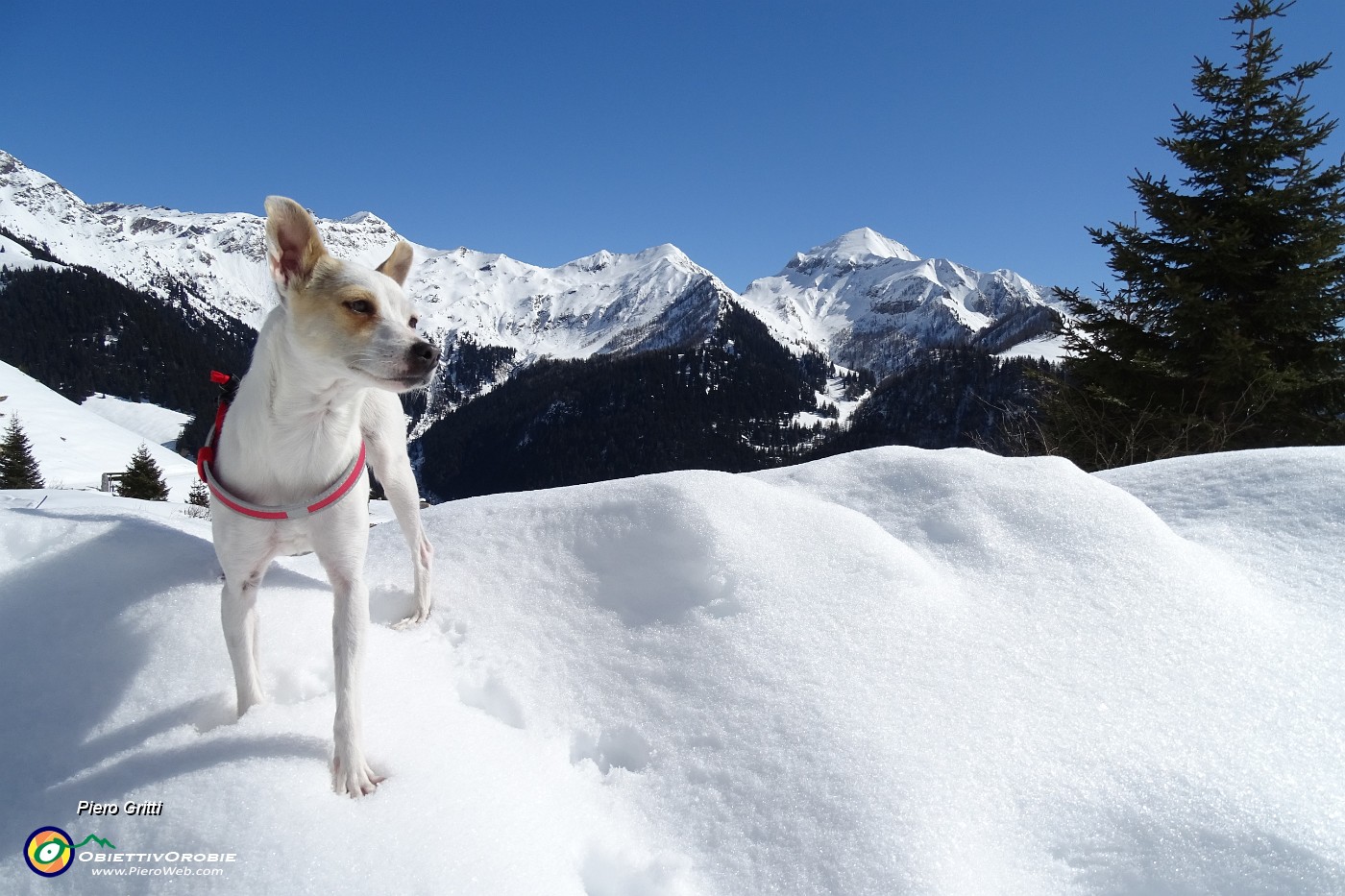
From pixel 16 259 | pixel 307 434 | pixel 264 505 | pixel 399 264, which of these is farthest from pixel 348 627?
pixel 16 259

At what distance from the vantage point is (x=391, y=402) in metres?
3.76

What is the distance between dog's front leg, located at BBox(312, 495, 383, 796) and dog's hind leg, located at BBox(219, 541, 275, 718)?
1.08 feet

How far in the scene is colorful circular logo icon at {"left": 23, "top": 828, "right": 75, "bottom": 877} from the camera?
187 cm

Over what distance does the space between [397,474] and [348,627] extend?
1481mm

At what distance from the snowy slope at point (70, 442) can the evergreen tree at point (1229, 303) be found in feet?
191

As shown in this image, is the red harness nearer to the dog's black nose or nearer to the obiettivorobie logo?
the dog's black nose

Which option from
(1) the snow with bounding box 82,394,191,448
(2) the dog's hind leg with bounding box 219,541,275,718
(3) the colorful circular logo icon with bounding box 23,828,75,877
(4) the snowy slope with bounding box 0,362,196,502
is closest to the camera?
(3) the colorful circular logo icon with bounding box 23,828,75,877

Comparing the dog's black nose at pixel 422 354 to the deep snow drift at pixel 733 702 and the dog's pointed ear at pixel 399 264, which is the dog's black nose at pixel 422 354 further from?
the deep snow drift at pixel 733 702

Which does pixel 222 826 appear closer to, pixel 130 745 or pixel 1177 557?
pixel 130 745

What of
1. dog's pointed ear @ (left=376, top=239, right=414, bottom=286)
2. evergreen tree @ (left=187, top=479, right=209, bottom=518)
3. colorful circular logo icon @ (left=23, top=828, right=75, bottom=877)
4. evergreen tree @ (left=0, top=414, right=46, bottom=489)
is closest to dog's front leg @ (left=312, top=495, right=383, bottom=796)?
evergreen tree @ (left=187, top=479, right=209, bottom=518)

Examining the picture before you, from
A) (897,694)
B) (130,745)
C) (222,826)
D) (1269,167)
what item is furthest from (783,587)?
(1269,167)

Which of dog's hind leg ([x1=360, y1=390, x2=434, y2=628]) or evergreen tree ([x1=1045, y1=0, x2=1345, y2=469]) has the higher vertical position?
evergreen tree ([x1=1045, y1=0, x2=1345, y2=469])

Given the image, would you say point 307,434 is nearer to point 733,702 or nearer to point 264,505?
point 264,505

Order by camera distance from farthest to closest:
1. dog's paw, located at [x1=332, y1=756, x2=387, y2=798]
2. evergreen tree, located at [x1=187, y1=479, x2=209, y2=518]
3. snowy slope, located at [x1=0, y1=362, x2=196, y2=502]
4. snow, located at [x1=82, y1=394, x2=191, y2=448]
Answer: snow, located at [x1=82, y1=394, x2=191, y2=448] → snowy slope, located at [x1=0, y1=362, x2=196, y2=502] → evergreen tree, located at [x1=187, y1=479, x2=209, y2=518] → dog's paw, located at [x1=332, y1=756, x2=387, y2=798]
